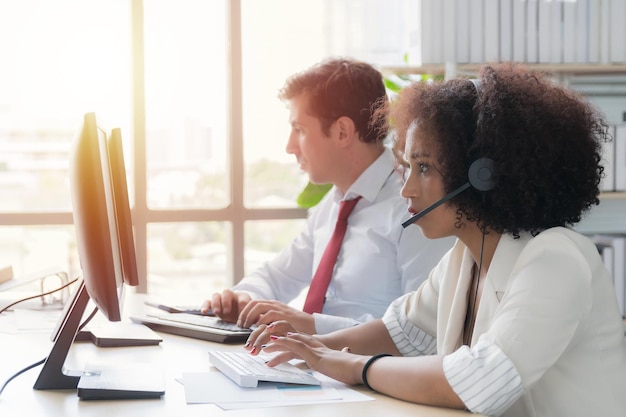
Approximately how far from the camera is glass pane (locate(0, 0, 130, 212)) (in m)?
3.15

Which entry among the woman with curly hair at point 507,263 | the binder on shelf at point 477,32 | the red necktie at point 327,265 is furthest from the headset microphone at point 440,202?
the binder on shelf at point 477,32

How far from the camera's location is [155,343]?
1607 mm

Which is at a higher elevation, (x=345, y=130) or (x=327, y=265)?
(x=345, y=130)

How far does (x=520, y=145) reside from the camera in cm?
128

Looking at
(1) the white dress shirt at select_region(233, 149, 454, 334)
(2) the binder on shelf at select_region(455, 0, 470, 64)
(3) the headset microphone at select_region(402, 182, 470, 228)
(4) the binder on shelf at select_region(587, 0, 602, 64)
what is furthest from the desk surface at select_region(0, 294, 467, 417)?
(4) the binder on shelf at select_region(587, 0, 602, 64)

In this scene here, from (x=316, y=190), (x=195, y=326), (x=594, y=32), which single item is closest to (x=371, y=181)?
(x=195, y=326)

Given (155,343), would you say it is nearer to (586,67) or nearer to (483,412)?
(483,412)

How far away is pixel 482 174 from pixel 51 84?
2345mm

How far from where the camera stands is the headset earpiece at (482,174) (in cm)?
132

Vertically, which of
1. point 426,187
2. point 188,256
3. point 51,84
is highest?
point 51,84

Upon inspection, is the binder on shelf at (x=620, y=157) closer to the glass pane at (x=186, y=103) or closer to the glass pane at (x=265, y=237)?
the glass pane at (x=265, y=237)

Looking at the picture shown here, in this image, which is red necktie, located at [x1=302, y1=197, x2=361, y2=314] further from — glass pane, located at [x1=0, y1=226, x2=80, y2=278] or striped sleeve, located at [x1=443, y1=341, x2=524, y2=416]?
glass pane, located at [x1=0, y1=226, x2=80, y2=278]

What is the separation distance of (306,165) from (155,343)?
0.99m

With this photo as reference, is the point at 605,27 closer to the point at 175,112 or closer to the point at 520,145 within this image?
the point at 175,112
